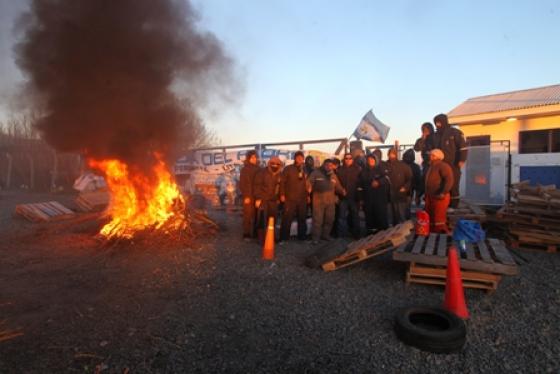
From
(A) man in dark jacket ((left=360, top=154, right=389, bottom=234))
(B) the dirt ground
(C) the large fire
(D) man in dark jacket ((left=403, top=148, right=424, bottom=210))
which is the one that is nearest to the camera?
(B) the dirt ground

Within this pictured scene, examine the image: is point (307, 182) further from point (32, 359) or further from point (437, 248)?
point (32, 359)

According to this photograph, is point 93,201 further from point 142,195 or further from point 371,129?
point 371,129

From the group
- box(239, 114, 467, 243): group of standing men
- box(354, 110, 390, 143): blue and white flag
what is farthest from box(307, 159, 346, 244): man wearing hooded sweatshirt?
box(354, 110, 390, 143): blue and white flag

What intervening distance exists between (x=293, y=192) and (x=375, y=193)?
6.11 ft

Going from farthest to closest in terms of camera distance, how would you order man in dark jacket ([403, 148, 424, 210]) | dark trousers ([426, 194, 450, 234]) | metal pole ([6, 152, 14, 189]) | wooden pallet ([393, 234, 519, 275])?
metal pole ([6, 152, 14, 189]), man in dark jacket ([403, 148, 424, 210]), dark trousers ([426, 194, 450, 234]), wooden pallet ([393, 234, 519, 275])

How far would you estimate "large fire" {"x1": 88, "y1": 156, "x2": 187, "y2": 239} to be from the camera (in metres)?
8.38

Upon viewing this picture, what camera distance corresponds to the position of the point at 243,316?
4.01 metres

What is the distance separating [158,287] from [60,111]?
5.85 m

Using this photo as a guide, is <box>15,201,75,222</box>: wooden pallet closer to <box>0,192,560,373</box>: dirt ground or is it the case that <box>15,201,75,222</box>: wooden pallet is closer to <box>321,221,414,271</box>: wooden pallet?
<box>0,192,560,373</box>: dirt ground

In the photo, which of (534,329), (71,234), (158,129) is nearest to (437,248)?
(534,329)

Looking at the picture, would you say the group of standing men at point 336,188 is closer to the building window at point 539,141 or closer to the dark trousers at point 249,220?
the dark trousers at point 249,220

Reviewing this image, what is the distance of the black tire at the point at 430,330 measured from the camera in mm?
3193

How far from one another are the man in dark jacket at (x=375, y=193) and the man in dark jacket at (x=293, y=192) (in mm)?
1431

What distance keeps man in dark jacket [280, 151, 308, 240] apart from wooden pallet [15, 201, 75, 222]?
8000 mm
